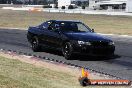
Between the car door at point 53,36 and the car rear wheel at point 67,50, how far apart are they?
46 cm

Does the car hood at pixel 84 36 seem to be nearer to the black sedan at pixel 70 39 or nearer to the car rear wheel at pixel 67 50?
the black sedan at pixel 70 39

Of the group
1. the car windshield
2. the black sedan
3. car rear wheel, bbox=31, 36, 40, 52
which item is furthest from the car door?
car rear wheel, bbox=31, 36, 40, 52

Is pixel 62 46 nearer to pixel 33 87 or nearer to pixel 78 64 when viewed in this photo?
pixel 78 64

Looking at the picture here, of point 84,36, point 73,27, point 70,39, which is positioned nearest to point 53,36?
point 73,27

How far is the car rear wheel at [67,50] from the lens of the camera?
15.1 metres

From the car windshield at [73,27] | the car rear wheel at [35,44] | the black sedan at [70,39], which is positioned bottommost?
the car rear wheel at [35,44]

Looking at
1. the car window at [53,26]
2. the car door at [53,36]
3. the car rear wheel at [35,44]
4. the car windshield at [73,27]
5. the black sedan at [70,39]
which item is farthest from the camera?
the car rear wheel at [35,44]

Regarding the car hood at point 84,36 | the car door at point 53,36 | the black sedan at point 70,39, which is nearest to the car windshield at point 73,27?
the black sedan at point 70,39

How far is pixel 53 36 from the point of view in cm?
1641

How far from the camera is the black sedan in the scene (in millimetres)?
14922

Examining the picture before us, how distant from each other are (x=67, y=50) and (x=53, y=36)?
1.31 metres

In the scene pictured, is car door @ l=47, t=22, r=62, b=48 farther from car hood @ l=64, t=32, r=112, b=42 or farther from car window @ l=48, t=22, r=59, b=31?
car hood @ l=64, t=32, r=112, b=42

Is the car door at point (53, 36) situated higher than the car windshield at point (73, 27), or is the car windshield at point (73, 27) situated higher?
the car windshield at point (73, 27)

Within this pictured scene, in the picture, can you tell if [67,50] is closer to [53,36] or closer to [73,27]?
[53,36]
